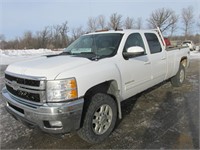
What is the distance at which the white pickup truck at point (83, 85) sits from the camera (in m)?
2.78

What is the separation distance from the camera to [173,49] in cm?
589

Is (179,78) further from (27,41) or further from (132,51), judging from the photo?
(27,41)

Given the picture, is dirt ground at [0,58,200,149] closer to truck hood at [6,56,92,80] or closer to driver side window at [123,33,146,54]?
truck hood at [6,56,92,80]

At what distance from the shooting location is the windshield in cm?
386

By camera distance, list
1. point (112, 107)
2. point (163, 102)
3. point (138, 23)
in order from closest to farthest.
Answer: point (112, 107), point (163, 102), point (138, 23)

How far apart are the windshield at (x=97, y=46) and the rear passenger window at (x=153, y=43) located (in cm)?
104

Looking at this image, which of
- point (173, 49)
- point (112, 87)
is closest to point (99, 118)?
point (112, 87)

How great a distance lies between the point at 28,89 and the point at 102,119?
1.30m

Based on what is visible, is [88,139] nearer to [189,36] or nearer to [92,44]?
[92,44]

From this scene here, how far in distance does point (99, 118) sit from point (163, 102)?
2.52 metres

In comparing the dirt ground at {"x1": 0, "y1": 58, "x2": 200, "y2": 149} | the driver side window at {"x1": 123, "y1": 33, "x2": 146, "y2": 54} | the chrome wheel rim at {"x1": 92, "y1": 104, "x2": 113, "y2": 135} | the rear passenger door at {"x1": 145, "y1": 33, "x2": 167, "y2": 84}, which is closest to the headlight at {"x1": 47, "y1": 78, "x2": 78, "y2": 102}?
the chrome wheel rim at {"x1": 92, "y1": 104, "x2": 113, "y2": 135}

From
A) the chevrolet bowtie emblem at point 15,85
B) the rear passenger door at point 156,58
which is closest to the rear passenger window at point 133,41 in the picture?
the rear passenger door at point 156,58

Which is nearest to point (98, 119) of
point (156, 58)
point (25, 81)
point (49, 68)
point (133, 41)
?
point (49, 68)

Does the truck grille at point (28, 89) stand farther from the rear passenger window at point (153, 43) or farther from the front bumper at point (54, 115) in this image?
the rear passenger window at point (153, 43)
